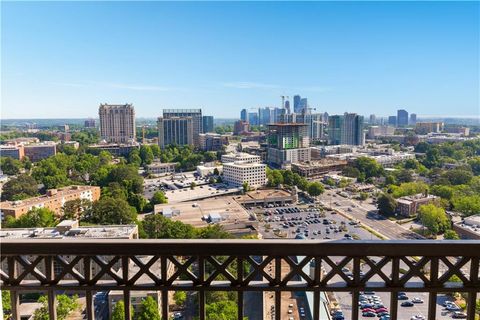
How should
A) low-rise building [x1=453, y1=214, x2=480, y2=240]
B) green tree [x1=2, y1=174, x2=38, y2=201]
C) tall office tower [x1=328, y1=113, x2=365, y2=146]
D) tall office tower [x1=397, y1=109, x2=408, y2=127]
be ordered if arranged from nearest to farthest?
low-rise building [x1=453, y1=214, x2=480, y2=240]
green tree [x1=2, y1=174, x2=38, y2=201]
tall office tower [x1=328, y1=113, x2=365, y2=146]
tall office tower [x1=397, y1=109, x2=408, y2=127]

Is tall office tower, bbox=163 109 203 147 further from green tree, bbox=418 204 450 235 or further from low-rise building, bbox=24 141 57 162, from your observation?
green tree, bbox=418 204 450 235

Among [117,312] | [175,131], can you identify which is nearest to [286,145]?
[175,131]

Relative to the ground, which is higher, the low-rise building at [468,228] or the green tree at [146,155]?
the green tree at [146,155]

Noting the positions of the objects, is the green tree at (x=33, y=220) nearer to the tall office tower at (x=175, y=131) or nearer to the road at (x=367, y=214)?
the road at (x=367, y=214)

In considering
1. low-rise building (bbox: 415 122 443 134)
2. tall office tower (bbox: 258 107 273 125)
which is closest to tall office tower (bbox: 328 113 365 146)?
low-rise building (bbox: 415 122 443 134)

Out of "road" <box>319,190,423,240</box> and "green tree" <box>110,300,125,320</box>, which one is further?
"road" <box>319,190,423,240</box>

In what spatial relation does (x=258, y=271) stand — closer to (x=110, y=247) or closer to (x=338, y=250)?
(x=338, y=250)

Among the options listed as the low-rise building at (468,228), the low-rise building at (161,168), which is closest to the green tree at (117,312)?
the low-rise building at (468,228)
